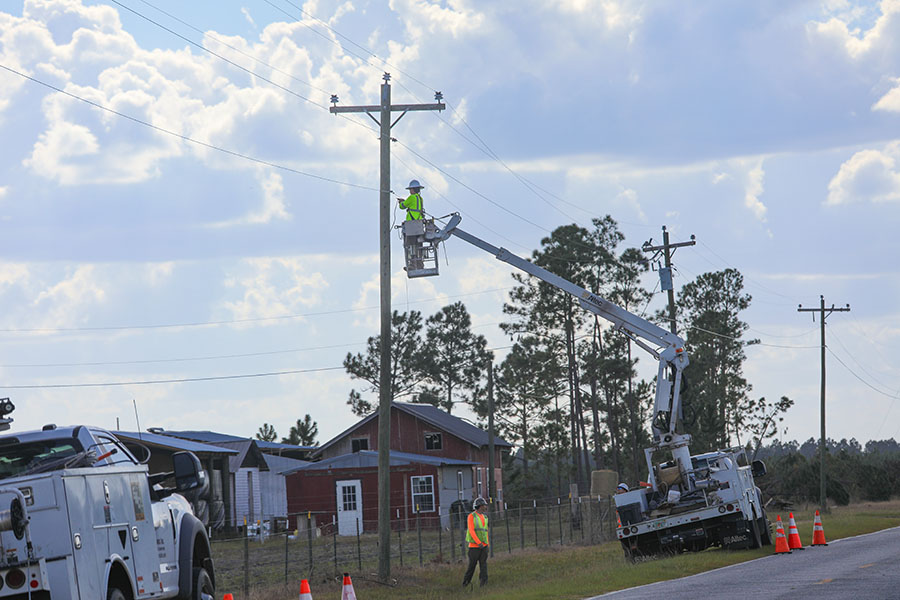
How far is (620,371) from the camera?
6281 cm

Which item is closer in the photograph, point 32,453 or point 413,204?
point 32,453

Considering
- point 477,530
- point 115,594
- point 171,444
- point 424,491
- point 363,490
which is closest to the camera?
point 115,594

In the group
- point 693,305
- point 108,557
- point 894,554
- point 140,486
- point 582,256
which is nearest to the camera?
point 108,557

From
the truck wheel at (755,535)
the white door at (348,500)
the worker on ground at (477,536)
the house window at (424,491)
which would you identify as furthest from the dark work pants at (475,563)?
the house window at (424,491)

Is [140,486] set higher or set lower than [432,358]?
lower

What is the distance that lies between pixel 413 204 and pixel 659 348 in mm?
7428

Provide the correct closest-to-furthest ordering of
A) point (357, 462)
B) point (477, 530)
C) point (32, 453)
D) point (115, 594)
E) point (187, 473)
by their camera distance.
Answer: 1. point (115, 594)
2. point (32, 453)
3. point (187, 473)
4. point (477, 530)
5. point (357, 462)

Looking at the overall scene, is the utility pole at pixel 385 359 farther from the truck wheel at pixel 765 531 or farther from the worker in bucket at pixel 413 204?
the truck wheel at pixel 765 531

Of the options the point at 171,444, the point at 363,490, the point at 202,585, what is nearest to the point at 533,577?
the point at 202,585

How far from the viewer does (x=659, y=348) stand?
29469 millimetres

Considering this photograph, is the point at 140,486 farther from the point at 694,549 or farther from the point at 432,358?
the point at 432,358

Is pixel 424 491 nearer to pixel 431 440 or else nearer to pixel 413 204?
pixel 431 440

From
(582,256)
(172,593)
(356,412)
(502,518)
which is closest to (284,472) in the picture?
(502,518)

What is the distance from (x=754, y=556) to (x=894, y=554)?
111 inches
